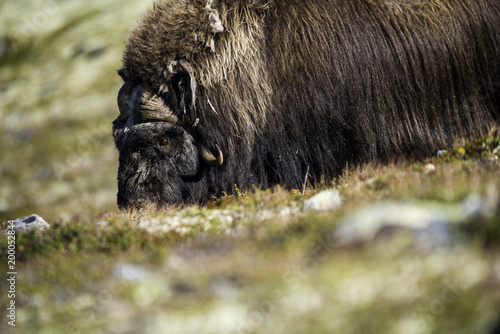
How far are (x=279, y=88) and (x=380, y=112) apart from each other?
4.04 ft

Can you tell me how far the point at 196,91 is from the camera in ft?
20.2

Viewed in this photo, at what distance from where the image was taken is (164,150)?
242 inches

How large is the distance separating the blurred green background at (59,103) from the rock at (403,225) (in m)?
13.0

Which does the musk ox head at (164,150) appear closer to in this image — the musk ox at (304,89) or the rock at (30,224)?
the musk ox at (304,89)

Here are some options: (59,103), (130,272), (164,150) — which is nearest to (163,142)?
(164,150)

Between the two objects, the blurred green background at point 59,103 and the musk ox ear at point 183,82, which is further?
the blurred green background at point 59,103

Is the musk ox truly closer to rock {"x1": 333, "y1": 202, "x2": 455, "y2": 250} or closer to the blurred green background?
rock {"x1": 333, "y1": 202, "x2": 455, "y2": 250}

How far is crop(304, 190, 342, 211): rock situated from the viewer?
14.1 ft

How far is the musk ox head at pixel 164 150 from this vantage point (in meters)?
6.07

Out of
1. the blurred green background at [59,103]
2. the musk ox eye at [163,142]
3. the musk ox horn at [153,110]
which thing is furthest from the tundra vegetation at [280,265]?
the blurred green background at [59,103]

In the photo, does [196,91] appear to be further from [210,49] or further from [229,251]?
[229,251]

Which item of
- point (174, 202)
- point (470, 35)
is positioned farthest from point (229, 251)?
point (470, 35)

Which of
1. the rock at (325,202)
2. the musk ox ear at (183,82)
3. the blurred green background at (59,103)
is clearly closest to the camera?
the rock at (325,202)

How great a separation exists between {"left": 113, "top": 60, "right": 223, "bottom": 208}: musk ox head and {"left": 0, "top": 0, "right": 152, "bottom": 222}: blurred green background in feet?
31.5
